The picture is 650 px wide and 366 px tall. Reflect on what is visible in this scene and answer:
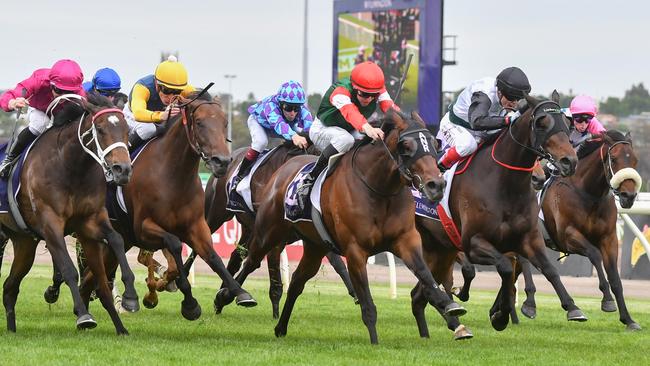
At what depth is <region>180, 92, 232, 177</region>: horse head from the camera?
337 inches

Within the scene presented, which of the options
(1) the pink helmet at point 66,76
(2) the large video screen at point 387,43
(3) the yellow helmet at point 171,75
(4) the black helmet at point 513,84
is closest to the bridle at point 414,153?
(4) the black helmet at point 513,84

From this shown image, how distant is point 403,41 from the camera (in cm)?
2455

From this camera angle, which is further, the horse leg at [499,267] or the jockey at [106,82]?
the jockey at [106,82]

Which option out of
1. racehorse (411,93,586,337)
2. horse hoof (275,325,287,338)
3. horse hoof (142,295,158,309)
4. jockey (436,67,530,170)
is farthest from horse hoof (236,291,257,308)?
horse hoof (142,295,158,309)

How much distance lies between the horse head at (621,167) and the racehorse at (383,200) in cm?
273

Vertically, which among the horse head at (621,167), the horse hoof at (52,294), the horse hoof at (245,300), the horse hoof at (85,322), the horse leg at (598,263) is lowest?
the horse hoof at (52,294)

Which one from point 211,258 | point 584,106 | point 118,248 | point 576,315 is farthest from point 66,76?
point 584,106

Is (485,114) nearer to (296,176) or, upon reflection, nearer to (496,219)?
(496,219)

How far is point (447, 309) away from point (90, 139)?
8.85 feet

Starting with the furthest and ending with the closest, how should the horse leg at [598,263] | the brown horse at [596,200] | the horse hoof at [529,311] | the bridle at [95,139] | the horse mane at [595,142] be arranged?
the horse hoof at [529,311], the horse mane at [595,142], the brown horse at [596,200], the horse leg at [598,263], the bridle at [95,139]

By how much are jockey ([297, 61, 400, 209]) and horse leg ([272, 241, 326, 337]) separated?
15.1 inches

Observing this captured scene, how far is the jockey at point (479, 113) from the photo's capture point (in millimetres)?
9430

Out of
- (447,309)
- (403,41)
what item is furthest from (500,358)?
(403,41)

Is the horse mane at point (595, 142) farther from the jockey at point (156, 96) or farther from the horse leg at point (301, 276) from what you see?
the jockey at point (156, 96)
